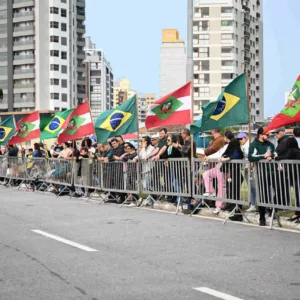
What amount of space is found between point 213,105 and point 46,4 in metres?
118

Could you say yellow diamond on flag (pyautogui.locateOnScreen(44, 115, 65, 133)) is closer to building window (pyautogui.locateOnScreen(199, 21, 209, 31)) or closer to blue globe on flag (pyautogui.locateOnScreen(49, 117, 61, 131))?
blue globe on flag (pyautogui.locateOnScreen(49, 117, 61, 131))

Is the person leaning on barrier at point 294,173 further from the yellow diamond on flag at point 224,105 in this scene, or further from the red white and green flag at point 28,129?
the red white and green flag at point 28,129

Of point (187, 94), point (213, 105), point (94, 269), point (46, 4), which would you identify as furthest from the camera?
point (46, 4)

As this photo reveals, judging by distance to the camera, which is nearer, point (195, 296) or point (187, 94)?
point (195, 296)

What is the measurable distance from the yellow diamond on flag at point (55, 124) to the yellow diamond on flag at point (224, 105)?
1203 centimetres

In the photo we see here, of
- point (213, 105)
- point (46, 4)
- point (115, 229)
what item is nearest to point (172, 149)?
point (213, 105)

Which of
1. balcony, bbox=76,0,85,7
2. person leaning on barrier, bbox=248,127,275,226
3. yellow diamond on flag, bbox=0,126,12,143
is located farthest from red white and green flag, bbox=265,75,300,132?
balcony, bbox=76,0,85,7

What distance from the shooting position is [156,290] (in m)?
7.59

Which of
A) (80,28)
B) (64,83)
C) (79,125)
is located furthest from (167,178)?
(80,28)

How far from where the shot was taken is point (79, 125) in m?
24.2

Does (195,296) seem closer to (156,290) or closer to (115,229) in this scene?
(156,290)

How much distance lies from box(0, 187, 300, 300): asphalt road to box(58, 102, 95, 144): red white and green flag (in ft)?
25.4

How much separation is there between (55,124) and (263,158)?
46.6 ft

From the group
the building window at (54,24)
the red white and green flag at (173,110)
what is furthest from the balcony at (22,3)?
the red white and green flag at (173,110)
